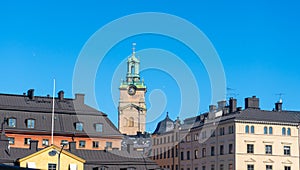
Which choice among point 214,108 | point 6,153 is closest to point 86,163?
point 6,153

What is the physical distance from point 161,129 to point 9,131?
2566 inches

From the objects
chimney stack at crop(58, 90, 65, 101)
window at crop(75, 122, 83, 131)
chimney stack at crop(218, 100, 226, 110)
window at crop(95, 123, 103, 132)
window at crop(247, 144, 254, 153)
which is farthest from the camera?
chimney stack at crop(218, 100, 226, 110)

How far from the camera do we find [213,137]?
119500 mm

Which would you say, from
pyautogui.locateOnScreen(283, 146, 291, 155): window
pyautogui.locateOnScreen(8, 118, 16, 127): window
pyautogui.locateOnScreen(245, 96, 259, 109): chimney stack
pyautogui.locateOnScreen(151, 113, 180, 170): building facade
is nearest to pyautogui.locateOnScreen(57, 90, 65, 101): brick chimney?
pyautogui.locateOnScreen(8, 118, 16, 127): window

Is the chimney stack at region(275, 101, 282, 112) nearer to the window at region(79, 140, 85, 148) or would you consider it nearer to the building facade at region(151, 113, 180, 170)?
the building facade at region(151, 113, 180, 170)

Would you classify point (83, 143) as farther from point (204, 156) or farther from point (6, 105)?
point (204, 156)

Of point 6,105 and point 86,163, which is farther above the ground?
point 6,105

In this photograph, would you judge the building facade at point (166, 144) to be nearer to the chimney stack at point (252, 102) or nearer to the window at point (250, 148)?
the chimney stack at point (252, 102)

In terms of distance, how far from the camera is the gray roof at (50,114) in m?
97.9

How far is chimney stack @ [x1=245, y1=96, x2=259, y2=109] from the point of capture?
11669 centimetres

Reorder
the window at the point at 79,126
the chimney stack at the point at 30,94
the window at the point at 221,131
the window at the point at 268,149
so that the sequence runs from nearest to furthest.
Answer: the window at the point at 79,126 < the chimney stack at the point at 30,94 < the window at the point at 268,149 < the window at the point at 221,131

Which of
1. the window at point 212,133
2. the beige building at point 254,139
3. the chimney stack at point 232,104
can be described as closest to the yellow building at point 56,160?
the beige building at point 254,139

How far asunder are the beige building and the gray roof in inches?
875

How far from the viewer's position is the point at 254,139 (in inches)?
4382
